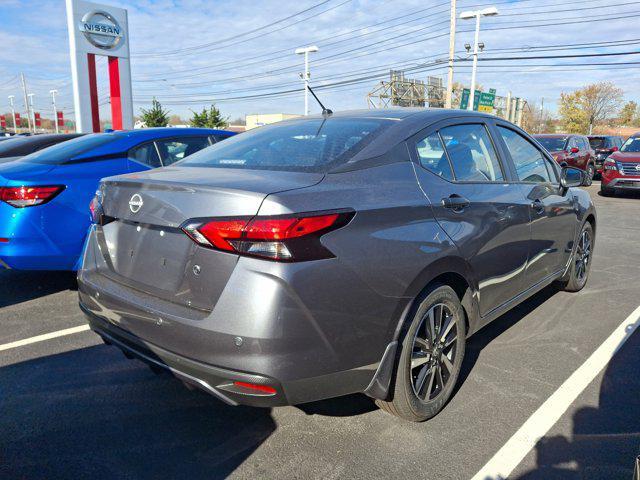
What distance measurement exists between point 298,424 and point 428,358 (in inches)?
30.8

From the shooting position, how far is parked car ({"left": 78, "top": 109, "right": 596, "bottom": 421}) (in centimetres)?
200

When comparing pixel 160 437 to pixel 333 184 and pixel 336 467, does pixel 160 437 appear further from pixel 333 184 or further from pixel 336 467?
pixel 333 184

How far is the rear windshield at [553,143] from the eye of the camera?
16391mm

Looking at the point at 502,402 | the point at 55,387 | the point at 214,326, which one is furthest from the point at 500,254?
the point at 55,387

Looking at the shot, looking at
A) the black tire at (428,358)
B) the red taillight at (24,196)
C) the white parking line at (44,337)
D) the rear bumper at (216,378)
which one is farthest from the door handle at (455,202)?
the red taillight at (24,196)

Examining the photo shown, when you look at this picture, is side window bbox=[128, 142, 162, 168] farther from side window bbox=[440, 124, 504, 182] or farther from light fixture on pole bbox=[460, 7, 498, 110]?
light fixture on pole bbox=[460, 7, 498, 110]

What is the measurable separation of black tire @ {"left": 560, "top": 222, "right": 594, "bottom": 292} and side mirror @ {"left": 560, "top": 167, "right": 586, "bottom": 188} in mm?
606

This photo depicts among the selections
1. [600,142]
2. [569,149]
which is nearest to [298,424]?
[569,149]

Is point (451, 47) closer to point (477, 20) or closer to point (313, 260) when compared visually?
point (477, 20)

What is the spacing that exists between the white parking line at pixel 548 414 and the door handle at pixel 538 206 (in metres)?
1.09

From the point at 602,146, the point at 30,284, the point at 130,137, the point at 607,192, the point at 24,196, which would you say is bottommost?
the point at 607,192

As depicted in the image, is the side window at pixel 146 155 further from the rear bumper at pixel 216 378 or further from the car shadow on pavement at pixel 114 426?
the rear bumper at pixel 216 378

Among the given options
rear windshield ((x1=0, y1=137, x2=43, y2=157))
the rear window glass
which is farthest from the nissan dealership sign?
the rear window glass

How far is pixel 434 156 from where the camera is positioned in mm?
2875
